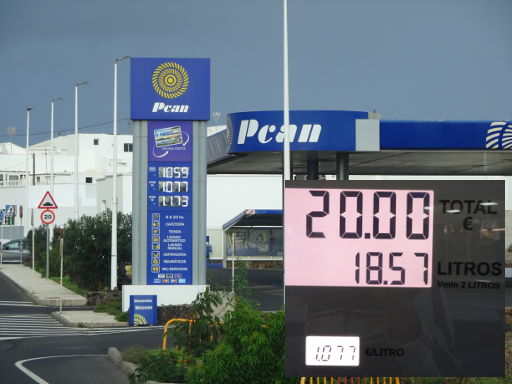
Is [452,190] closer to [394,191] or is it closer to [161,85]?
[394,191]

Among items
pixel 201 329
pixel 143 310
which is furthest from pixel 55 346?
pixel 201 329

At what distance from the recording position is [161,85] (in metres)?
30.2

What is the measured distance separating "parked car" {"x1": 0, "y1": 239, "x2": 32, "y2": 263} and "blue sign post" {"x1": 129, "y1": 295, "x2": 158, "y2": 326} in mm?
37869

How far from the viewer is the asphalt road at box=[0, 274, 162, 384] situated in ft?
60.1

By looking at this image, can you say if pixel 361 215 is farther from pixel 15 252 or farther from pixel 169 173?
pixel 15 252

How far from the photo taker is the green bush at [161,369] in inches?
615

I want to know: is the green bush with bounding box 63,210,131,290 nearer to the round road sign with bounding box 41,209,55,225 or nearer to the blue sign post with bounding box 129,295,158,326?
the round road sign with bounding box 41,209,55,225

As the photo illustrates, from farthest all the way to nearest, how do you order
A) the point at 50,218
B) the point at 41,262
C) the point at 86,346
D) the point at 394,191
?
the point at 41,262 → the point at 50,218 → the point at 86,346 → the point at 394,191

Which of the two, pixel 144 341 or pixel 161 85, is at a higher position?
pixel 161 85

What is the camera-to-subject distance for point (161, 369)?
1590cm

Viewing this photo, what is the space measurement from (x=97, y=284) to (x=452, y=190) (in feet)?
111

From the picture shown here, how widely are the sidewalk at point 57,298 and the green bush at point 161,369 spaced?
12.9 meters

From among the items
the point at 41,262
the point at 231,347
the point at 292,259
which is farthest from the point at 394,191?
the point at 41,262

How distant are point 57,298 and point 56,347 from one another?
14571 mm
